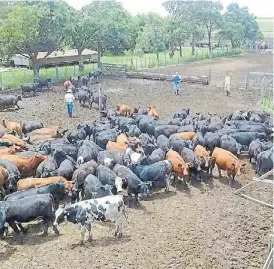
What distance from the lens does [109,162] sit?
12.3m

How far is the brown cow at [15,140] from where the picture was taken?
14.3m

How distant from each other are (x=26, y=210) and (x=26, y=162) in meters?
3.39

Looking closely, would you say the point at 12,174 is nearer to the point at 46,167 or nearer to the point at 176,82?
the point at 46,167

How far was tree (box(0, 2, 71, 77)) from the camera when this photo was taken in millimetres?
27141

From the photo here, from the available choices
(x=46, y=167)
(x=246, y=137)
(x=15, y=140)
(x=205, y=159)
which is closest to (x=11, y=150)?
(x=15, y=140)

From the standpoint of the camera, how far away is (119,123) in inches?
694

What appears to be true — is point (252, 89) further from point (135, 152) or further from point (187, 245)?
point (187, 245)

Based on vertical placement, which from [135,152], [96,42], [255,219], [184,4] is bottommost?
[255,219]

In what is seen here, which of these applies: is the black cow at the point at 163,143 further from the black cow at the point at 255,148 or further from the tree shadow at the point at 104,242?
the tree shadow at the point at 104,242

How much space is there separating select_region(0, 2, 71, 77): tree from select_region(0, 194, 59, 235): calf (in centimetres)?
1931

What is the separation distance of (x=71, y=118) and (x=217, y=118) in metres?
6.50

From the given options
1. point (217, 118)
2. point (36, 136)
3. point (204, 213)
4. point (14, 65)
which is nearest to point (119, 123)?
point (36, 136)

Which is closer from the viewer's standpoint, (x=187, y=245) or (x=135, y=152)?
(x=187, y=245)

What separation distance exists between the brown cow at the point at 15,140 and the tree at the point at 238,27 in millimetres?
42902
